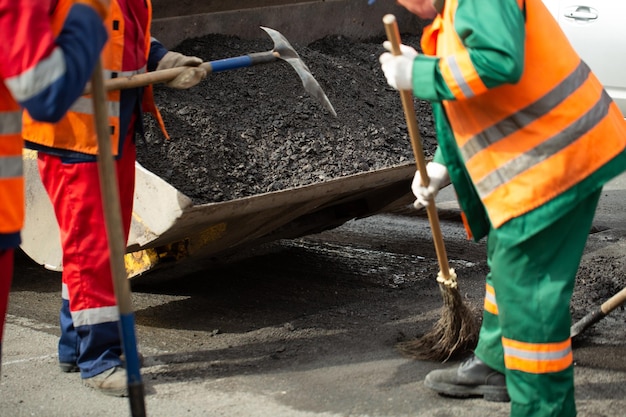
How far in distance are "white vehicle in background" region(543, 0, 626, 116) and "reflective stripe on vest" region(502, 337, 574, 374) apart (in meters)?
3.79

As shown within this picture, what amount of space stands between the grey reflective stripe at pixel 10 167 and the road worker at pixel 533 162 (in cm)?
106

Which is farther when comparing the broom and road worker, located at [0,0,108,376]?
the broom

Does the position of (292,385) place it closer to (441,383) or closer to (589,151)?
(441,383)

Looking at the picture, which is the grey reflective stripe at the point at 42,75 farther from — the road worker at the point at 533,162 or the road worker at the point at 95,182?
the road worker at the point at 95,182

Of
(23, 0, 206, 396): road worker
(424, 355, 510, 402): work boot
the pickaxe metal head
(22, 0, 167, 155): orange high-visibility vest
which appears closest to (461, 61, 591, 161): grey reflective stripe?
(424, 355, 510, 402): work boot

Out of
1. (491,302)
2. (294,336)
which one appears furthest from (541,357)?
(294,336)

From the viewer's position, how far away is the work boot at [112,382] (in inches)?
143

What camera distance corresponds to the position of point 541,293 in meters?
2.87

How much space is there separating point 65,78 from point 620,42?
4685 millimetres

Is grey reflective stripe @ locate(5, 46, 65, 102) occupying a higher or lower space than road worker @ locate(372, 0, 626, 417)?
higher

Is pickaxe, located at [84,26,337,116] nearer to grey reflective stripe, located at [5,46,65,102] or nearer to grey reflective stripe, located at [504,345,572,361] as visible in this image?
grey reflective stripe, located at [5,46,65,102]

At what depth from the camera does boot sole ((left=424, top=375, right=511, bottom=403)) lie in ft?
11.4

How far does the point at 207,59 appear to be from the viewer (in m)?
5.29

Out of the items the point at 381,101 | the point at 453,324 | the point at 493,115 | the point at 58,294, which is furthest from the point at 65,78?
the point at 381,101
